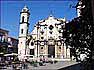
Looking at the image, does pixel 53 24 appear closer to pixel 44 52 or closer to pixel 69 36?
pixel 44 52

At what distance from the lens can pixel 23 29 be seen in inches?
1823

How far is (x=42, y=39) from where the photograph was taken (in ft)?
156

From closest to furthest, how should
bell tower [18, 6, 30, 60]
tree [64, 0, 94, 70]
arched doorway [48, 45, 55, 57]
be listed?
tree [64, 0, 94, 70]
bell tower [18, 6, 30, 60]
arched doorway [48, 45, 55, 57]

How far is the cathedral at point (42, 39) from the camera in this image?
Answer: 46000mm

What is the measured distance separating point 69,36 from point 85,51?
886 mm

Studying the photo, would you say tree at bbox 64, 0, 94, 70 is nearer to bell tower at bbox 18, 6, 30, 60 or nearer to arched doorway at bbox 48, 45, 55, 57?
bell tower at bbox 18, 6, 30, 60

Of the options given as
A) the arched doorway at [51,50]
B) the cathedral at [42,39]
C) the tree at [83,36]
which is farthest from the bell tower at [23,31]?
the tree at [83,36]

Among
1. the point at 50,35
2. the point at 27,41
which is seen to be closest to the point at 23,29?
the point at 27,41

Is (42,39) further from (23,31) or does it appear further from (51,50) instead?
(23,31)

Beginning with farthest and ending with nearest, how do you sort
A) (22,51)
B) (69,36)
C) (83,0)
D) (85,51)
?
(22,51)
(69,36)
(85,51)
(83,0)

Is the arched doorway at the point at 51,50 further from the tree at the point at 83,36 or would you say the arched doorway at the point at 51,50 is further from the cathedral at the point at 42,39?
the tree at the point at 83,36

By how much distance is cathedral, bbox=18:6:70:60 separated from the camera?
151ft

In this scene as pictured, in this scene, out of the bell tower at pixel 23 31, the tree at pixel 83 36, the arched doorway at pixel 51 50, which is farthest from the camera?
the arched doorway at pixel 51 50

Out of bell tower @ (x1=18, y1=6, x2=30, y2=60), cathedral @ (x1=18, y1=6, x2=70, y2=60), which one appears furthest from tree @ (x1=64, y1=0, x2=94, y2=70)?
bell tower @ (x1=18, y1=6, x2=30, y2=60)
